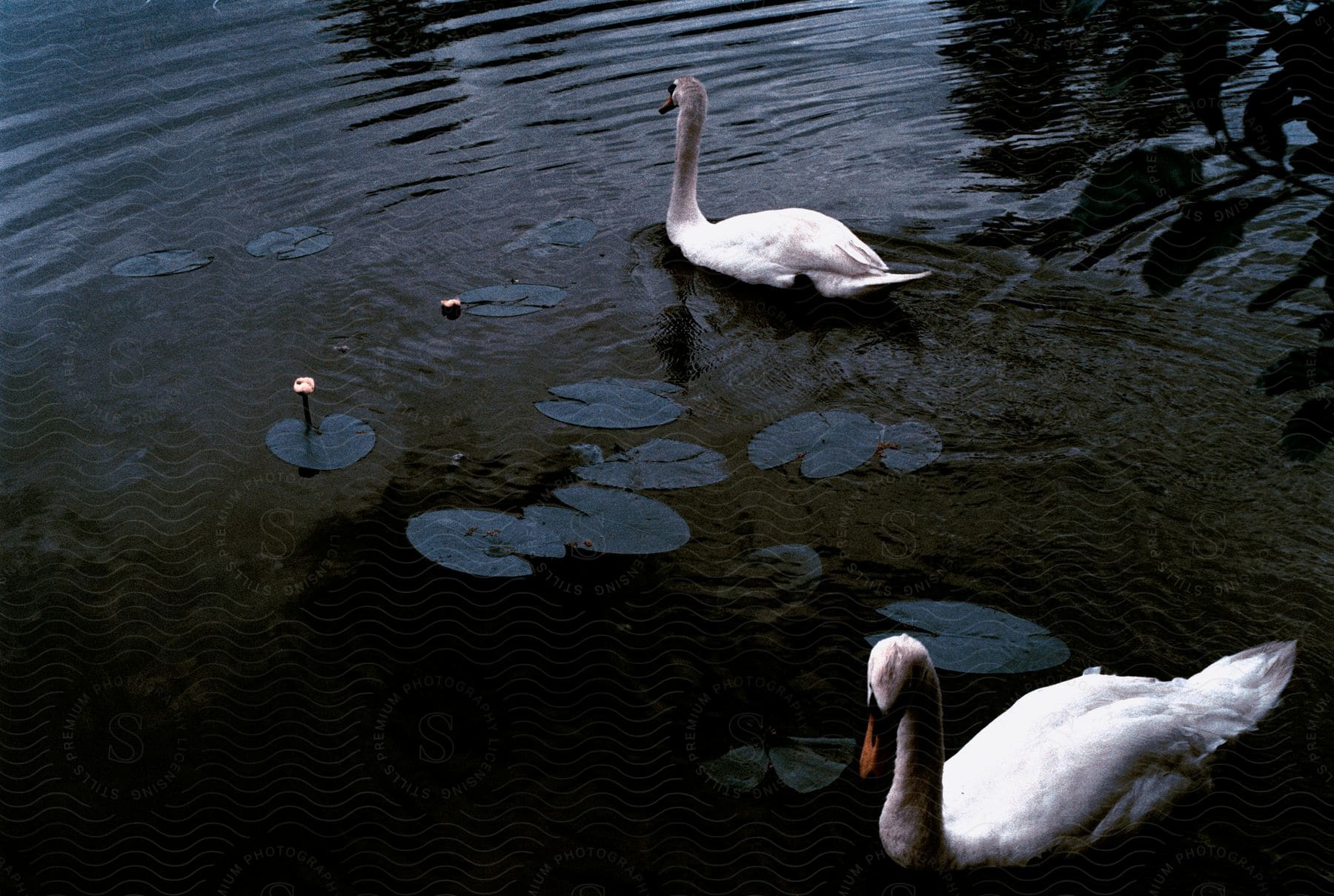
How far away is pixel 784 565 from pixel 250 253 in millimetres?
4796

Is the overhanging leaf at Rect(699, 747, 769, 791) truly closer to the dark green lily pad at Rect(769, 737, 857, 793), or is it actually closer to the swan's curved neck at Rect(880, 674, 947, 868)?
the dark green lily pad at Rect(769, 737, 857, 793)

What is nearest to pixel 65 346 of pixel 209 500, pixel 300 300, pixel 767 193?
pixel 300 300

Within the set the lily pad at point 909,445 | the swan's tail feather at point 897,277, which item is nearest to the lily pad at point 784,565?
the lily pad at point 909,445

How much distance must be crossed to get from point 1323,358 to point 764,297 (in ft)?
17.6

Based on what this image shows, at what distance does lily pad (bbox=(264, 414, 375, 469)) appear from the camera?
5.52 meters

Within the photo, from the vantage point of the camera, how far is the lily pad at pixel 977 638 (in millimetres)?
4129

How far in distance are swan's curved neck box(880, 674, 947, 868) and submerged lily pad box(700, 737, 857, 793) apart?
1.29 feet

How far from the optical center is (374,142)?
9359 millimetres

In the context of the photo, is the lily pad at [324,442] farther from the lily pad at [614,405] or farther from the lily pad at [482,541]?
the lily pad at [614,405]

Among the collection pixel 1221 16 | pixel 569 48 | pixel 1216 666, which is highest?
pixel 1221 16

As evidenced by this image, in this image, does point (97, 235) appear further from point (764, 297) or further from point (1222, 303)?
point (1222, 303)

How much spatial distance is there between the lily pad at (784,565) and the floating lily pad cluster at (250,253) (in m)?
4.37

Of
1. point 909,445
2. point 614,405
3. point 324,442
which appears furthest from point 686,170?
point 324,442

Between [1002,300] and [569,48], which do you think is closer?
[1002,300]
